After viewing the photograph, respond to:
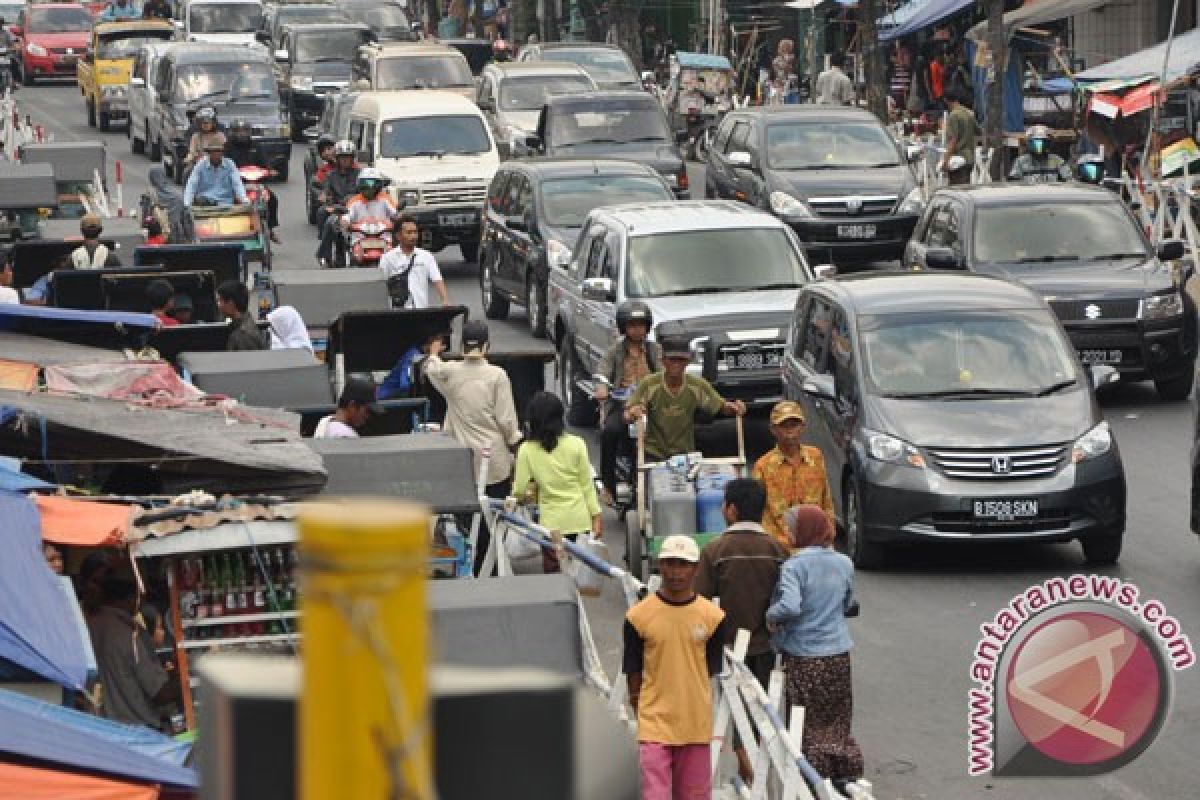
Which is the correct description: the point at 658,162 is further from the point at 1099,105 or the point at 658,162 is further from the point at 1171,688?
the point at 1171,688

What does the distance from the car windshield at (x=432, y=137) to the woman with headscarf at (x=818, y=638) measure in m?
21.8

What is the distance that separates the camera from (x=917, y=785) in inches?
410

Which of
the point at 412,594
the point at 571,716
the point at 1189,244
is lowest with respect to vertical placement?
the point at 1189,244

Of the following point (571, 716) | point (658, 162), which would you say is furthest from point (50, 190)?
point (571, 716)

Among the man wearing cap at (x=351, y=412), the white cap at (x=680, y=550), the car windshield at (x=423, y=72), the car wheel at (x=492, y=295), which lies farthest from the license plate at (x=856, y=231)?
the white cap at (x=680, y=550)

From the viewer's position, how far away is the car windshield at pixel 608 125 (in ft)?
102

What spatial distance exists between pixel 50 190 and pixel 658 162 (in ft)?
25.3

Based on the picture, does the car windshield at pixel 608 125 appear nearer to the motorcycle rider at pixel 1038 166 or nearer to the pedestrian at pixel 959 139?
the pedestrian at pixel 959 139

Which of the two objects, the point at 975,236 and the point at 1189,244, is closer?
the point at 975,236

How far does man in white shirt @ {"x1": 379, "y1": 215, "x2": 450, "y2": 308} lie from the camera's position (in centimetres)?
1942

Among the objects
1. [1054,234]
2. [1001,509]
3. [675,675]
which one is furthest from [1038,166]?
[675,675]

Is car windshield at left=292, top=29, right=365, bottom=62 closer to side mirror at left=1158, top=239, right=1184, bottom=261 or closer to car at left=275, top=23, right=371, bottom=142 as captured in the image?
car at left=275, top=23, right=371, bottom=142

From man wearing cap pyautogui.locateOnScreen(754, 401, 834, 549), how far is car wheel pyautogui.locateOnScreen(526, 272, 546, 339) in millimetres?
12640

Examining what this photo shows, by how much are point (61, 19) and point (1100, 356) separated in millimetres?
44334
